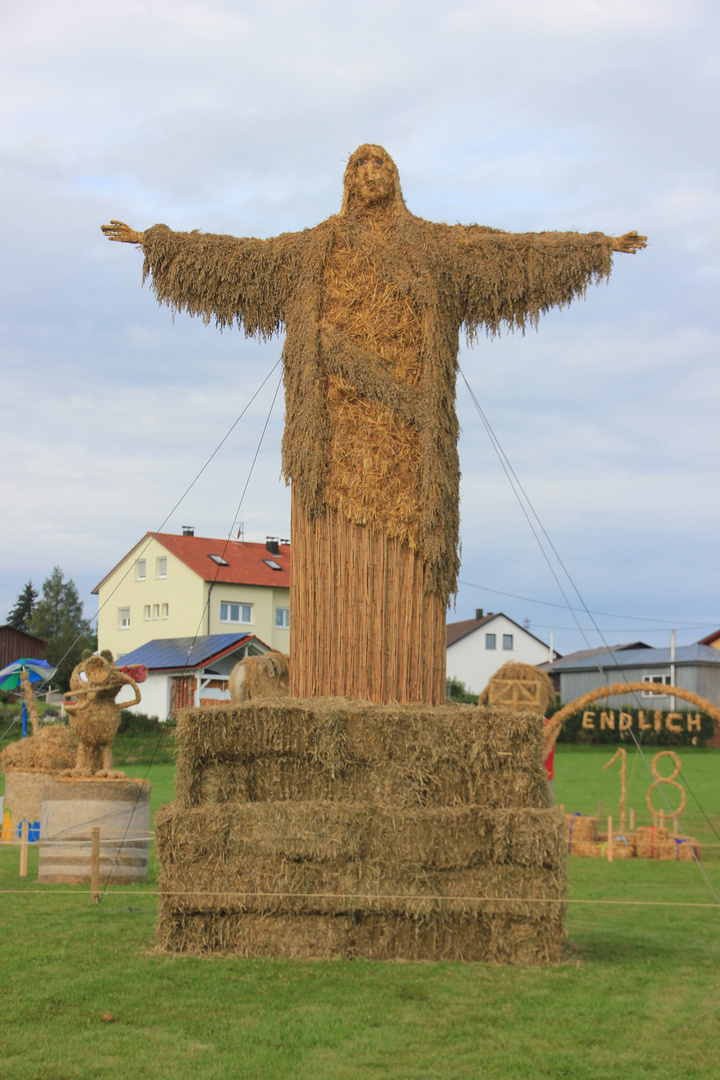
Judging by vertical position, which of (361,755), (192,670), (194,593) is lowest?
(361,755)

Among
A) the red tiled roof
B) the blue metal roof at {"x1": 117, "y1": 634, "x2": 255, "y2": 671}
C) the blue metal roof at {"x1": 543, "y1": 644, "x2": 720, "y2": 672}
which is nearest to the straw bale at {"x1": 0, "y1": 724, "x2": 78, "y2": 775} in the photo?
the blue metal roof at {"x1": 117, "y1": 634, "x2": 255, "y2": 671}

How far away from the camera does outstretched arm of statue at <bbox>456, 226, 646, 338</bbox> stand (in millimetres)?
8459

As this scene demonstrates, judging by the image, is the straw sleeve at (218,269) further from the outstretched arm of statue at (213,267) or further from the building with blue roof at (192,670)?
the building with blue roof at (192,670)

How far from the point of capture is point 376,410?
8219 mm

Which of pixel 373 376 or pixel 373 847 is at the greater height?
pixel 373 376

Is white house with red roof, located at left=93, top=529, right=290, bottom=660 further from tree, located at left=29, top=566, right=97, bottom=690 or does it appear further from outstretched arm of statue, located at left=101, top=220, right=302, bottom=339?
outstretched arm of statue, located at left=101, top=220, right=302, bottom=339

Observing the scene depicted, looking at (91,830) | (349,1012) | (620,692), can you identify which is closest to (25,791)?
(91,830)

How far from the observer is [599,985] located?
20.5 ft

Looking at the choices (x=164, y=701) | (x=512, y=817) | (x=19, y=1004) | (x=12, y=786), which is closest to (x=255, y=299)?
(x=512, y=817)

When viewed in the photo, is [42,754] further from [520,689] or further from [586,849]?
[586,849]

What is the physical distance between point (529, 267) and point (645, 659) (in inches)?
1310

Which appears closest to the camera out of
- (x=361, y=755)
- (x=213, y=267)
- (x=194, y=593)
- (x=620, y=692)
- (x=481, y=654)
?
(x=361, y=755)

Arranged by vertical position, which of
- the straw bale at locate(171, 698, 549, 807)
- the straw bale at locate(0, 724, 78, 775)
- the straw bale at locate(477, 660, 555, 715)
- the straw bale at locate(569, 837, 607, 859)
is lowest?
the straw bale at locate(569, 837, 607, 859)

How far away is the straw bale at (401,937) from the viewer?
679 cm
